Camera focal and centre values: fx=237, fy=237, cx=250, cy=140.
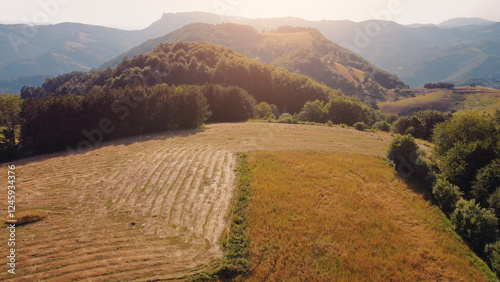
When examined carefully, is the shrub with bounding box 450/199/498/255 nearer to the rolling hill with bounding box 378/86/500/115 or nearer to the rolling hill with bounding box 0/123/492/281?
the rolling hill with bounding box 0/123/492/281

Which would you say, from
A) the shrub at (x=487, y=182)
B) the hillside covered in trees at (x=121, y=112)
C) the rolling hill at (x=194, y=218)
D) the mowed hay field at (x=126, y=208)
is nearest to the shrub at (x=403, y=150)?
the rolling hill at (x=194, y=218)

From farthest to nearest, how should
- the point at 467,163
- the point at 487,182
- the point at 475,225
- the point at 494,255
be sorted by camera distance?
the point at 467,163
the point at 487,182
the point at 475,225
the point at 494,255

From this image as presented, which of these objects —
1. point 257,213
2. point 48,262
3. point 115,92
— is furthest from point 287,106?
point 48,262

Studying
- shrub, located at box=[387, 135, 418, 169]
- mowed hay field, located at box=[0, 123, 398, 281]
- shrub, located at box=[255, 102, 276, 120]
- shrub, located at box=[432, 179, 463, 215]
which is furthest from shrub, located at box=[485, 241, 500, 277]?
shrub, located at box=[255, 102, 276, 120]

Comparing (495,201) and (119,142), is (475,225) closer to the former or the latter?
(495,201)

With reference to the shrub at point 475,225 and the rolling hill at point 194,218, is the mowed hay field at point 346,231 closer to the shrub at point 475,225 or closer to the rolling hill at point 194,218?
the rolling hill at point 194,218

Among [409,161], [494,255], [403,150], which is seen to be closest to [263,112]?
[403,150]
